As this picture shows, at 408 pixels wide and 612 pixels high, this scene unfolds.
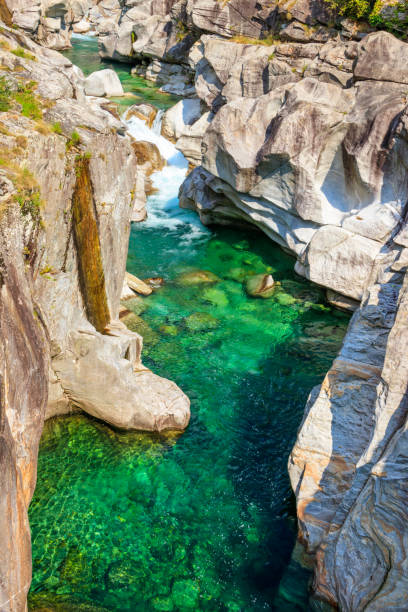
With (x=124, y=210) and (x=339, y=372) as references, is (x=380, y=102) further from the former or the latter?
(x=339, y=372)

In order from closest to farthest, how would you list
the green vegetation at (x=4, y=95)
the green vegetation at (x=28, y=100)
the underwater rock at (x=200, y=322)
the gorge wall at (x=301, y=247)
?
1. the gorge wall at (x=301, y=247)
2. the green vegetation at (x=4, y=95)
3. the green vegetation at (x=28, y=100)
4. the underwater rock at (x=200, y=322)

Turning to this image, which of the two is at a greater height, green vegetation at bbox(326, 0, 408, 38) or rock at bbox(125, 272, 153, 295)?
green vegetation at bbox(326, 0, 408, 38)

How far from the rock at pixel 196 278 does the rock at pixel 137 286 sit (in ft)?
3.89

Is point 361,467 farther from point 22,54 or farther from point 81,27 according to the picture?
point 81,27

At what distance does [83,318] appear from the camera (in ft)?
36.3

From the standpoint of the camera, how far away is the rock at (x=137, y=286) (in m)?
16.0

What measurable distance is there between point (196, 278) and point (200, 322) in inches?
103

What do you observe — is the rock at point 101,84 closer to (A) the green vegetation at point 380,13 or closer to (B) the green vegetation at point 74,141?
(A) the green vegetation at point 380,13

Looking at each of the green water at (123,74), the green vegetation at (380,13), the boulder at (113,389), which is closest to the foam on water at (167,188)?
the green water at (123,74)

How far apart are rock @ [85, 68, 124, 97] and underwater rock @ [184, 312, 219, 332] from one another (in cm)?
1943

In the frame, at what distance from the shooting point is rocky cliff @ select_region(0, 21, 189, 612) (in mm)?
6848

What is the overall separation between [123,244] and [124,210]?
0.82m

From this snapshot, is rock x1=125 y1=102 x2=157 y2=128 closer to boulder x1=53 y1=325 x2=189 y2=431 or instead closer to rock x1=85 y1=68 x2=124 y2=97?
rock x1=85 y1=68 x2=124 y2=97

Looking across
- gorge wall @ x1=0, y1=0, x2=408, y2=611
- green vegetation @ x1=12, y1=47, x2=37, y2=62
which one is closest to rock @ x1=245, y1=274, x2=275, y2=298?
gorge wall @ x1=0, y1=0, x2=408, y2=611
